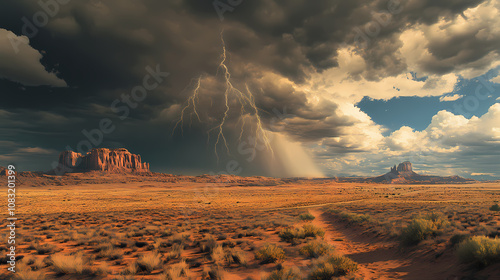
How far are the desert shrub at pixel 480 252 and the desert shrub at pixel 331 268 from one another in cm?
353

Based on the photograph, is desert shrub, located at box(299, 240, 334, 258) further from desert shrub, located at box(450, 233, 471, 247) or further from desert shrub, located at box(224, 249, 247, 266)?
desert shrub, located at box(450, 233, 471, 247)

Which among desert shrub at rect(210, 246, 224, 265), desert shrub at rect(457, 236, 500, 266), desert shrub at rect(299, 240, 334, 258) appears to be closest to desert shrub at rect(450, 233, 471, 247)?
desert shrub at rect(457, 236, 500, 266)

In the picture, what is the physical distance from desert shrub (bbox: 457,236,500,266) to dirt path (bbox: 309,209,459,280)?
0.62m

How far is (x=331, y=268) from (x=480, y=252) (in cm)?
458

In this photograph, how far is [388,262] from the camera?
379 inches

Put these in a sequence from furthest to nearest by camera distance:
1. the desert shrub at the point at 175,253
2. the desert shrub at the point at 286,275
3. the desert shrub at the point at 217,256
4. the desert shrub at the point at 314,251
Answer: the desert shrub at the point at 175,253, the desert shrub at the point at 314,251, the desert shrub at the point at 217,256, the desert shrub at the point at 286,275

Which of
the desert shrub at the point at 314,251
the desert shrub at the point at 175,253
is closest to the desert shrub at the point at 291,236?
the desert shrub at the point at 314,251

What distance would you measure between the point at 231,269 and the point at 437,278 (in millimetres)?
7364

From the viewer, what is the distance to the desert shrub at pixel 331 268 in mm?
7465

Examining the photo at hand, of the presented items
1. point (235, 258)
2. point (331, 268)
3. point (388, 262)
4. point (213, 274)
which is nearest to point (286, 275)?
point (331, 268)

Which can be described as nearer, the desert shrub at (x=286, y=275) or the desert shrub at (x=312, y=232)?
the desert shrub at (x=286, y=275)

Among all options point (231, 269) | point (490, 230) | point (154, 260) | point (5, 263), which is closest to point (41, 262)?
point (5, 263)

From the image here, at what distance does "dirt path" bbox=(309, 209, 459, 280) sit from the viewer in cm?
773

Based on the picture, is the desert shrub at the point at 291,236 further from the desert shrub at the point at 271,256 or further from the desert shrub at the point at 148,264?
the desert shrub at the point at 148,264
